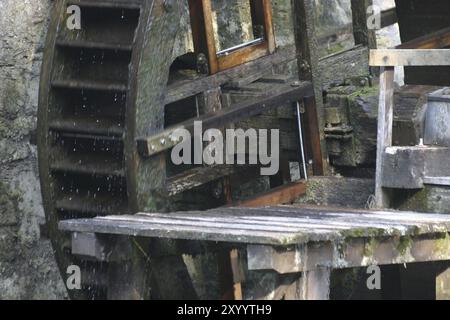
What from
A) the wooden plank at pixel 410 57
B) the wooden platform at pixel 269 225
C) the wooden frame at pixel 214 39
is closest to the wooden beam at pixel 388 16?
the wooden frame at pixel 214 39

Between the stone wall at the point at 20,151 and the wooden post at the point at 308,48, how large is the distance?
62.7 inches

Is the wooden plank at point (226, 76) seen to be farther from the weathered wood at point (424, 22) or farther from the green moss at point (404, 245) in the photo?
the green moss at point (404, 245)

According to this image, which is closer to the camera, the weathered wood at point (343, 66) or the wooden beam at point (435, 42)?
the wooden beam at point (435, 42)

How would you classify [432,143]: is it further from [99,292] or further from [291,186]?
[99,292]

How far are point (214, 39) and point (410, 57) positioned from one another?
4.70ft

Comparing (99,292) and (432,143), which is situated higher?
(432,143)

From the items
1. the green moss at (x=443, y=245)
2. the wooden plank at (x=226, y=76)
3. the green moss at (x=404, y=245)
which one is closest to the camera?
the green moss at (x=404, y=245)

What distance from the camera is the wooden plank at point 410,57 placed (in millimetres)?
7039

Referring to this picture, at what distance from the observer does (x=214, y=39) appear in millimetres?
8008

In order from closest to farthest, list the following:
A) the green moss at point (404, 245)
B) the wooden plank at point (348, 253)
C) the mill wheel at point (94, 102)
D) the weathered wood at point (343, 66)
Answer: the wooden plank at point (348, 253), the green moss at point (404, 245), the mill wheel at point (94, 102), the weathered wood at point (343, 66)

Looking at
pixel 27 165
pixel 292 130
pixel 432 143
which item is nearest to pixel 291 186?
pixel 292 130

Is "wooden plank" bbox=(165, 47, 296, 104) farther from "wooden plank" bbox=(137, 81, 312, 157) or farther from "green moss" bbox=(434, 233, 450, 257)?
"green moss" bbox=(434, 233, 450, 257)
